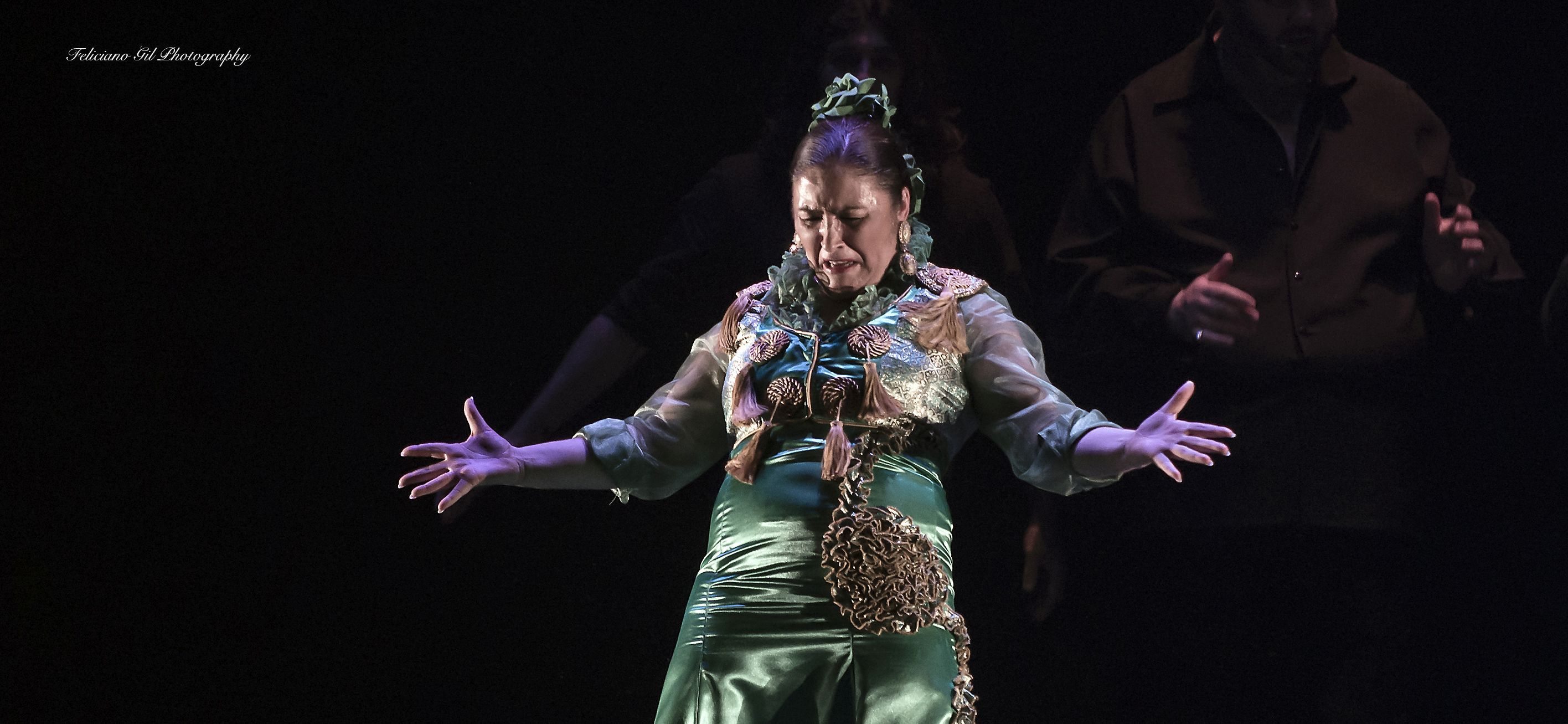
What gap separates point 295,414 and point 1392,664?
2350mm

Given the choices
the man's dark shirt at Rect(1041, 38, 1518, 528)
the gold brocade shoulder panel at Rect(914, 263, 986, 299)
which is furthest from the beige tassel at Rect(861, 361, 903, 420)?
the man's dark shirt at Rect(1041, 38, 1518, 528)

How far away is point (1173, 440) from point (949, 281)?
1.98 feet

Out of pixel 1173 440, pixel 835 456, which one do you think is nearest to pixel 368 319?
pixel 835 456

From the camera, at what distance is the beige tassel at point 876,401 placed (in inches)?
95.3

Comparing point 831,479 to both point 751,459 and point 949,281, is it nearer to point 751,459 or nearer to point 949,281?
point 751,459

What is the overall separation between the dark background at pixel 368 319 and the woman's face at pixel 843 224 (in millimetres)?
534

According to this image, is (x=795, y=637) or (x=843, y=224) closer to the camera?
(x=795, y=637)

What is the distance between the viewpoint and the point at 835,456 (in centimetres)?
238

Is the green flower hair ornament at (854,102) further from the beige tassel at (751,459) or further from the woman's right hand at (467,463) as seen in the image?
the woman's right hand at (467,463)

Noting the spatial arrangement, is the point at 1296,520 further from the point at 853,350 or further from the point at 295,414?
the point at 295,414

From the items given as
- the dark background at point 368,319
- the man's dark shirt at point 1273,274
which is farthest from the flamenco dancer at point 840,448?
the dark background at point 368,319

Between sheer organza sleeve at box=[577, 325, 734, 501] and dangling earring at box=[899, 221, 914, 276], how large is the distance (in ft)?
1.18

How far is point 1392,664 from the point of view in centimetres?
275

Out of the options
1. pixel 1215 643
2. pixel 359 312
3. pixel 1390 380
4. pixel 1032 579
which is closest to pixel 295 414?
pixel 359 312
